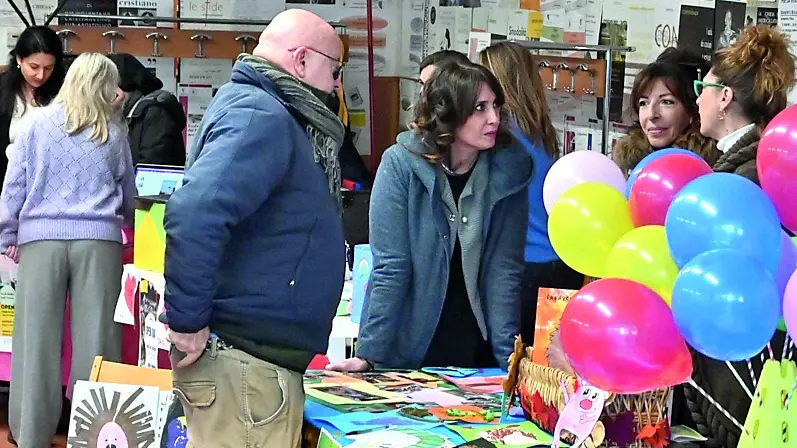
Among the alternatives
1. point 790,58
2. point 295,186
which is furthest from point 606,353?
point 790,58

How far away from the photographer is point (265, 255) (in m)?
2.10

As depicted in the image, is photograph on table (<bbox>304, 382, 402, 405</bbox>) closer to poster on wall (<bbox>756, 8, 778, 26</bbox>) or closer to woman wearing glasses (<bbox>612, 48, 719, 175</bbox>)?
woman wearing glasses (<bbox>612, 48, 719, 175</bbox>)

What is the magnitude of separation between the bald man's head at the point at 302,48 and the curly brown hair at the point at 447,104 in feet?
1.53

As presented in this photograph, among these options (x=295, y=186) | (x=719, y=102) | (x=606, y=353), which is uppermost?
(x=719, y=102)

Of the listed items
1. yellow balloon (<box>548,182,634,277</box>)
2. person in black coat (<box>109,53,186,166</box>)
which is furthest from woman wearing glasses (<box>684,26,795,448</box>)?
person in black coat (<box>109,53,186,166</box>)

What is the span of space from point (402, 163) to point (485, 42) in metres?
1.96

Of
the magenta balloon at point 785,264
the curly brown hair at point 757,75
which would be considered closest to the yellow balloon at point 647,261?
the magenta balloon at point 785,264

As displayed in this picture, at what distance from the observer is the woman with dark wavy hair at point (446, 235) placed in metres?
2.60

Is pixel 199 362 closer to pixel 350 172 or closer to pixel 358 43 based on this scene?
pixel 350 172

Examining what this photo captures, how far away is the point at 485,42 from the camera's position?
4.47 m

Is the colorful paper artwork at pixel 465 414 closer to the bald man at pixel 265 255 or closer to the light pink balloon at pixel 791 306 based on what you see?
the bald man at pixel 265 255

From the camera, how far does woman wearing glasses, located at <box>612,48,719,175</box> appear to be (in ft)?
9.97

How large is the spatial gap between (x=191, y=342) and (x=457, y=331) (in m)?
0.80

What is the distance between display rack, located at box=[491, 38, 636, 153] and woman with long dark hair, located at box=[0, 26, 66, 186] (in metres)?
1.86
